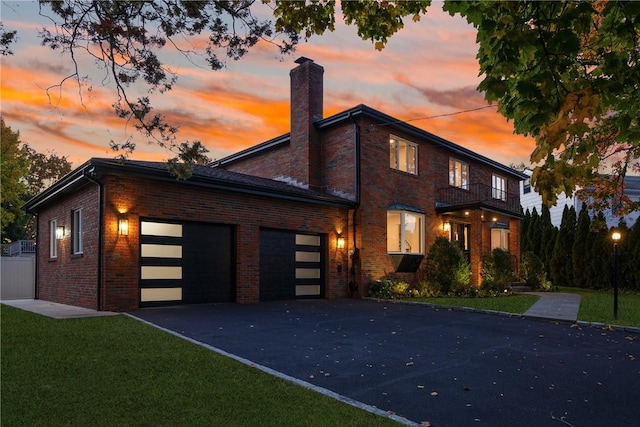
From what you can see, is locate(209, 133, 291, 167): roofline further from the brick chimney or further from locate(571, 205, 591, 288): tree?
locate(571, 205, 591, 288): tree

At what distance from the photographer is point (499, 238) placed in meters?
24.8

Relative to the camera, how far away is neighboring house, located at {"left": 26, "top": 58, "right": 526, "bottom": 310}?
11430 millimetres

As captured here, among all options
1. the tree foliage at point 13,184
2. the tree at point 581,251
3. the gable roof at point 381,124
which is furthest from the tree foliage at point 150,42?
the tree at point 581,251

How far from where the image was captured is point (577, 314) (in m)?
12.0

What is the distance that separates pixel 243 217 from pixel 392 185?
663 cm

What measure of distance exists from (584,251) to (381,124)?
15285 mm

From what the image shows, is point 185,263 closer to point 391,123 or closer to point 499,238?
point 391,123

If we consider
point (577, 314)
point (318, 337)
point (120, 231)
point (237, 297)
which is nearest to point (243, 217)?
point (237, 297)

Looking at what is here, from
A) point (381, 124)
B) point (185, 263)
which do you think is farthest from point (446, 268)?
point (185, 263)

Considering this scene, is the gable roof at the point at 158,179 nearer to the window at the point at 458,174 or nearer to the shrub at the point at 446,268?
the shrub at the point at 446,268

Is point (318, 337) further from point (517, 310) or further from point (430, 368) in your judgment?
point (517, 310)

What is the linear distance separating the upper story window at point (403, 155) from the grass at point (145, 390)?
12898 mm

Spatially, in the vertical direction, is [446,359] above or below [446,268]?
below

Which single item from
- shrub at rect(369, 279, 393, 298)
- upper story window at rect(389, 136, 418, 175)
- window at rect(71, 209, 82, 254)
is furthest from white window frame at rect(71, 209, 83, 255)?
upper story window at rect(389, 136, 418, 175)
